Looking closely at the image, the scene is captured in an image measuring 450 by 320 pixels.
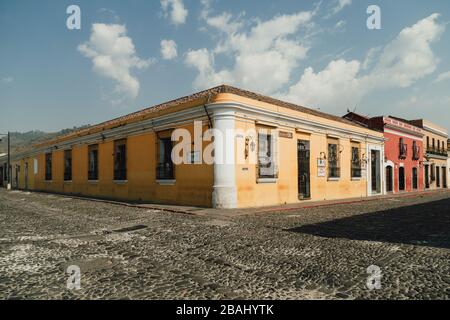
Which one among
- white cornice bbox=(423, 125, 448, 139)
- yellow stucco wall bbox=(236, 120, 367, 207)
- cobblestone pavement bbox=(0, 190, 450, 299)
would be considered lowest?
cobblestone pavement bbox=(0, 190, 450, 299)

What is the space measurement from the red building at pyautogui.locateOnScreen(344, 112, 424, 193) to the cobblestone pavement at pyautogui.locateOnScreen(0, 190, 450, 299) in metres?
17.3

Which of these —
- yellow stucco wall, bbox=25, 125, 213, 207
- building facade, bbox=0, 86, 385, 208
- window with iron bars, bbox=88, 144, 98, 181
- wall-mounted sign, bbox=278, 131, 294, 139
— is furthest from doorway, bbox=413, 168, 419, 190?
window with iron bars, bbox=88, 144, 98, 181

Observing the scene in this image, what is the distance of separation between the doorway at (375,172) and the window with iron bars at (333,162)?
5429mm

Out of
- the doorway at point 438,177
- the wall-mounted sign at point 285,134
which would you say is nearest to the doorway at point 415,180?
the doorway at point 438,177

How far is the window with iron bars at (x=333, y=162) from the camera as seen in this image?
17.3 metres

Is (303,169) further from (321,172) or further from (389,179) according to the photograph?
(389,179)

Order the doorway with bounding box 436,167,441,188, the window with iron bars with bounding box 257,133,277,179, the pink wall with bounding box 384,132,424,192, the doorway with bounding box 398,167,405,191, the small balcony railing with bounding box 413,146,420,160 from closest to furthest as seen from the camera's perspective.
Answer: the window with iron bars with bounding box 257,133,277,179, the pink wall with bounding box 384,132,424,192, the doorway with bounding box 398,167,405,191, the small balcony railing with bounding box 413,146,420,160, the doorway with bounding box 436,167,441,188

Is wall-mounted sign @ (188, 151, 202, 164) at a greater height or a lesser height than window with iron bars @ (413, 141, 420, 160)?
lesser

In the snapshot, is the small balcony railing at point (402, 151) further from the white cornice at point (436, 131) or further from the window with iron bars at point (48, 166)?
the window with iron bars at point (48, 166)

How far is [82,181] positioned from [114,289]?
18582 millimetres

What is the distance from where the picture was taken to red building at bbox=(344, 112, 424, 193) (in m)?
23.7

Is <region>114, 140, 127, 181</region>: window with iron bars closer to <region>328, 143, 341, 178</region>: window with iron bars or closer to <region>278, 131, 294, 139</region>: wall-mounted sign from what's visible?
<region>278, 131, 294, 139</region>: wall-mounted sign

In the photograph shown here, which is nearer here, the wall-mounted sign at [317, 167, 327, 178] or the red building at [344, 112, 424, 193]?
the wall-mounted sign at [317, 167, 327, 178]

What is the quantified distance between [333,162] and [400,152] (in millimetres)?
11203
